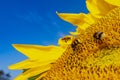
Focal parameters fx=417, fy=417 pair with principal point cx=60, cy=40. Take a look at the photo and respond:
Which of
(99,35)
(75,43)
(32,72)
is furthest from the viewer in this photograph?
(32,72)

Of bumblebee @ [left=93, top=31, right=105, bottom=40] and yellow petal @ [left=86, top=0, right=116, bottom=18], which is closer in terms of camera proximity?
bumblebee @ [left=93, top=31, right=105, bottom=40]

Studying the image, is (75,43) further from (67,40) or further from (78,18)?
(78,18)

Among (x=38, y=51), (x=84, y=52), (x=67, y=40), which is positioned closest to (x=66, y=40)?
(x=67, y=40)

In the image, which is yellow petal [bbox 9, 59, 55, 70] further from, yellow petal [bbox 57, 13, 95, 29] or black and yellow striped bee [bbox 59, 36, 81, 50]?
yellow petal [bbox 57, 13, 95, 29]

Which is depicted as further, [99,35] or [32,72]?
[32,72]

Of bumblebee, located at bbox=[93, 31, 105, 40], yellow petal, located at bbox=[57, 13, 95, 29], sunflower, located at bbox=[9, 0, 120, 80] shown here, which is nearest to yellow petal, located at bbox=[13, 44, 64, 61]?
sunflower, located at bbox=[9, 0, 120, 80]

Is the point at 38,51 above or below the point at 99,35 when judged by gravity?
above

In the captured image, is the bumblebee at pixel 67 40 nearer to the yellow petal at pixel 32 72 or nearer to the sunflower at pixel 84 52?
the sunflower at pixel 84 52
